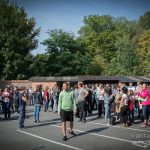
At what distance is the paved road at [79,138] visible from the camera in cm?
1113

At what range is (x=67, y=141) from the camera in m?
12.1

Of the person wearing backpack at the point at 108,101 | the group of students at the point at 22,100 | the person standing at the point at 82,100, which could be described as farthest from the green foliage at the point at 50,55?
the person wearing backpack at the point at 108,101

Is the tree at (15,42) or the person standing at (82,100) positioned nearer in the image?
the person standing at (82,100)

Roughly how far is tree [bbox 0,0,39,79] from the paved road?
107ft

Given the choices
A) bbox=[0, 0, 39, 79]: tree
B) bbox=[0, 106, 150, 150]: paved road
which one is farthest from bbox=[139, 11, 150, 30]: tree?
bbox=[0, 106, 150, 150]: paved road

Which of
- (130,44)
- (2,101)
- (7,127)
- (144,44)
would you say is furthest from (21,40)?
(7,127)

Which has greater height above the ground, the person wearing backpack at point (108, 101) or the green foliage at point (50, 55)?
the green foliage at point (50, 55)

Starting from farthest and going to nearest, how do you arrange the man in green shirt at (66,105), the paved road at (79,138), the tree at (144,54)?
1. the tree at (144,54)
2. the man in green shirt at (66,105)
3. the paved road at (79,138)

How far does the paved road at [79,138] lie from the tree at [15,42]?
32493 mm

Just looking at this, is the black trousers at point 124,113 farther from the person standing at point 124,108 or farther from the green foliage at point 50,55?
the green foliage at point 50,55

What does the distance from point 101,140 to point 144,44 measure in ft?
179

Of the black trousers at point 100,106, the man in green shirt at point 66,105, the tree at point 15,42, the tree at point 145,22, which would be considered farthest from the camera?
the tree at point 145,22

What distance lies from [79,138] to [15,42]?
125 feet

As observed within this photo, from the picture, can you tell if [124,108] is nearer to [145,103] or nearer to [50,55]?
[145,103]
